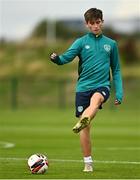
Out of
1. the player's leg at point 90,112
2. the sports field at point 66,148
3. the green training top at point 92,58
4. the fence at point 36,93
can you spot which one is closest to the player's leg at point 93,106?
the player's leg at point 90,112

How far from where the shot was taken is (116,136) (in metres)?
24.0

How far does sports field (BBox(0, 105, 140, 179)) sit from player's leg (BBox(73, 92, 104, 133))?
717mm

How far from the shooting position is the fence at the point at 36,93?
49562 millimetres

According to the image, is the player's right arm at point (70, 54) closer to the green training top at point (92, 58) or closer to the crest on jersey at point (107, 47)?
the green training top at point (92, 58)

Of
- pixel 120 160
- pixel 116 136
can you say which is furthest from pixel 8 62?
pixel 120 160

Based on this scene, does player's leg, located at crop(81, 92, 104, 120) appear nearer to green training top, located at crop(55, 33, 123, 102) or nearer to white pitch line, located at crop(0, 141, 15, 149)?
green training top, located at crop(55, 33, 123, 102)

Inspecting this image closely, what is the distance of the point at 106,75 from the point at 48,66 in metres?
53.0

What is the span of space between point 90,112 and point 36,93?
A: 39927 mm

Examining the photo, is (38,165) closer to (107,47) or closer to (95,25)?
(107,47)

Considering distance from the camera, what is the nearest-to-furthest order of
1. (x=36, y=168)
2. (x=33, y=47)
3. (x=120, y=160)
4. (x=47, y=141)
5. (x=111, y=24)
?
(x=36, y=168) < (x=120, y=160) < (x=47, y=141) < (x=33, y=47) < (x=111, y=24)

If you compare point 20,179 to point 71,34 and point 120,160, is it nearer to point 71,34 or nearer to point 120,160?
point 120,160

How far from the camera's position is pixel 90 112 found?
13.0 metres

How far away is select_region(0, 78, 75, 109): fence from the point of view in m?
49.6

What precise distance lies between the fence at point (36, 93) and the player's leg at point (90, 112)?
116 feet
